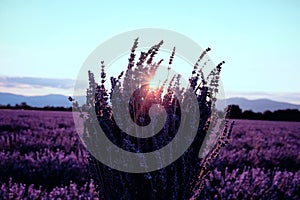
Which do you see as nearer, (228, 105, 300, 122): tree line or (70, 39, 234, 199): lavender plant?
(70, 39, 234, 199): lavender plant

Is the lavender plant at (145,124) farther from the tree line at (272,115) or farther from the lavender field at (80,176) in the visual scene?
the tree line at (272,115)

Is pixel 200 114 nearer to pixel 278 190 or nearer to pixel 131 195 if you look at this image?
pixel 131 195

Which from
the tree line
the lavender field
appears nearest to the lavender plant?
the lavender field

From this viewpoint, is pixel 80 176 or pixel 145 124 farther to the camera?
pixel 80 176

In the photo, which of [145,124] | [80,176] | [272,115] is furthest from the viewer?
[272,115]

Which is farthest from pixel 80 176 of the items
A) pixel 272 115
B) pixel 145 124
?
pixel 272 115

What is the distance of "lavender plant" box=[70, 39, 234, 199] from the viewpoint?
200 cm

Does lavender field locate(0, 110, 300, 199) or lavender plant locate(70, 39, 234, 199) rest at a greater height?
lavender plant locate(70, 39, 234, 199)

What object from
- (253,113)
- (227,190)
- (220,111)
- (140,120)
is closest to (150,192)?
(140,120)

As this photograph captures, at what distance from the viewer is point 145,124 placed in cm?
203

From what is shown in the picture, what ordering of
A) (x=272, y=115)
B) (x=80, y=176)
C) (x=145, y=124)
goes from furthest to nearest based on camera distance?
1. (x=272, y=115)
2. (x=80, y=176)
3. (x=145, y=124)

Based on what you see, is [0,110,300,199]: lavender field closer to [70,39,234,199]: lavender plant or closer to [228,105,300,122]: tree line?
[70,39,234,199]: lavender plant

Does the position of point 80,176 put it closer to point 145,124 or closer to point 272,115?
point 145,124

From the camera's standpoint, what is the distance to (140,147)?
6.61 ft
